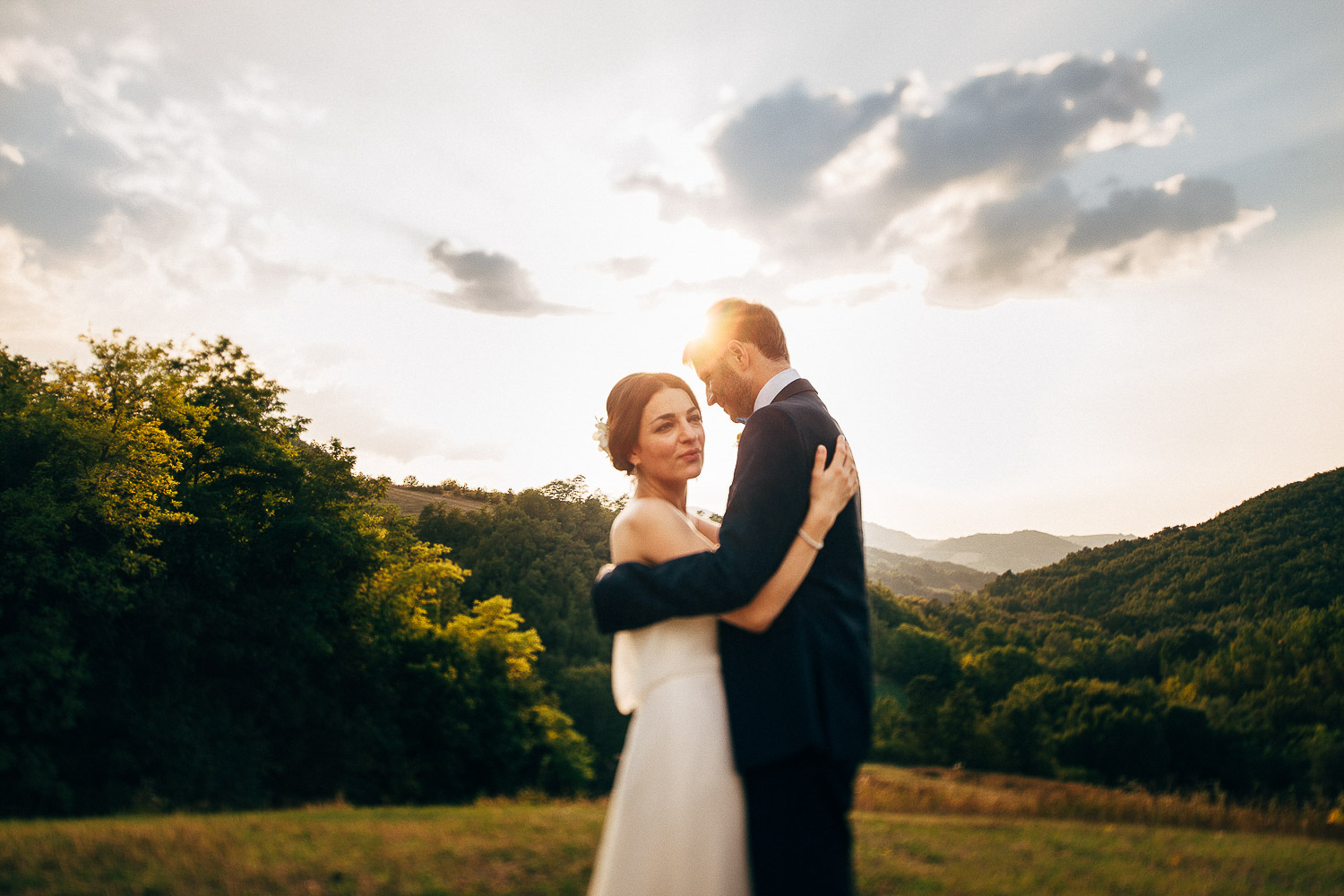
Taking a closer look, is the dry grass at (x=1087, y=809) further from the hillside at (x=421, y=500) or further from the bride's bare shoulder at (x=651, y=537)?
the hillside at (x=421, y=500)

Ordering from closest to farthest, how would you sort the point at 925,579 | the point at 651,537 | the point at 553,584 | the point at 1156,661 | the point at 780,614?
the point at 780,614 < the point at 651,537 < the point at 553,584 < the point at 1156,661 < the point at 925,579

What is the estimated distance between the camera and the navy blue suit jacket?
7.89 feet

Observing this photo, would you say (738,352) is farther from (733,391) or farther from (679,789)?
(679,789)

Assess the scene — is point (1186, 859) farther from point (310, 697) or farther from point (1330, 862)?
point (310, 697)

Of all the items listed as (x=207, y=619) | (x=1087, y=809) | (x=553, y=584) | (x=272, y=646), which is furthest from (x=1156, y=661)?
(x=207, y=619)

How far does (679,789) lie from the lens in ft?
8.42

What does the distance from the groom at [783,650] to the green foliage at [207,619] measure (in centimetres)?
2440

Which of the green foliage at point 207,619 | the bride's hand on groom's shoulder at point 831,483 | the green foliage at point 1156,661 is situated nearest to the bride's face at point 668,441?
the bride's hand on groom's shoulder at point 831,483

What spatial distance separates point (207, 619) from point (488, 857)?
2365 centimetres

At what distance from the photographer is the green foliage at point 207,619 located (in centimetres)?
2292

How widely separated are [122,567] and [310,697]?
26.5 ft

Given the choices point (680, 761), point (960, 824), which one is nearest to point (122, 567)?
point (960, 824)

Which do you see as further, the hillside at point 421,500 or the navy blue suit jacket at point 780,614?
the hillside at point 421,500

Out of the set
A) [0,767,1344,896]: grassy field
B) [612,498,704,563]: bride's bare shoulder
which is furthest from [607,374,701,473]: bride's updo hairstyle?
[0,767,1344,896]: grassy field
